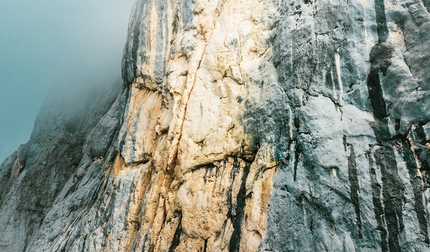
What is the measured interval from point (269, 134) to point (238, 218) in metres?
2.62

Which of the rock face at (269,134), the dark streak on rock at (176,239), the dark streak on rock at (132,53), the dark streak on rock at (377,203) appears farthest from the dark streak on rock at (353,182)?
the dark streak on rock at (132,53)

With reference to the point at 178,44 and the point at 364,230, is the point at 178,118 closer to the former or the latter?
the point at 178,44

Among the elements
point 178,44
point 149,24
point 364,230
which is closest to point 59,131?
point 149,24

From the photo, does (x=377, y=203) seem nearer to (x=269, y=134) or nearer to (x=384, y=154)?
(x=384, y=154)

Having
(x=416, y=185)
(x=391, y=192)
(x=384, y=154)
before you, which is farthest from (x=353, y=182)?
(x=416, y=185)

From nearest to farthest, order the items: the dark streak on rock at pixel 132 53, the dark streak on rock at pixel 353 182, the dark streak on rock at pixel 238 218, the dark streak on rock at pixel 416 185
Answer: the dark streak on rock at pixel 416 185, the dark streak on rock at pixel 353 182, the dark streak on rock at pixel 238 218, the dark streak on rock at pixel 132 53

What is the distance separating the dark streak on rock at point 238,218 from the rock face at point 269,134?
4 centimetres

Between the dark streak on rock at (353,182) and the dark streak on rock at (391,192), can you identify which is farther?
the dark streak on rock at (353,182)

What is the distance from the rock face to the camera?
8430 millimetres

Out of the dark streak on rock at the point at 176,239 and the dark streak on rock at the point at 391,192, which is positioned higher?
the dark streak on rock at the point at 391,192

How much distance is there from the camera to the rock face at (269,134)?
332 inches

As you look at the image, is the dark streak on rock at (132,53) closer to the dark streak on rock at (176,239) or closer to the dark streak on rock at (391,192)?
the dark streak on rock at (176,239)

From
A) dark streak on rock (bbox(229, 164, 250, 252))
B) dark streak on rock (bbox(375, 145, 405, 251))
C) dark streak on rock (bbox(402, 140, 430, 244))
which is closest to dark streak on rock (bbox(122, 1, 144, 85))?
dark streak on rock (bbox(229, 164, 250, 252))

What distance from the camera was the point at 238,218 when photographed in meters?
10.0
